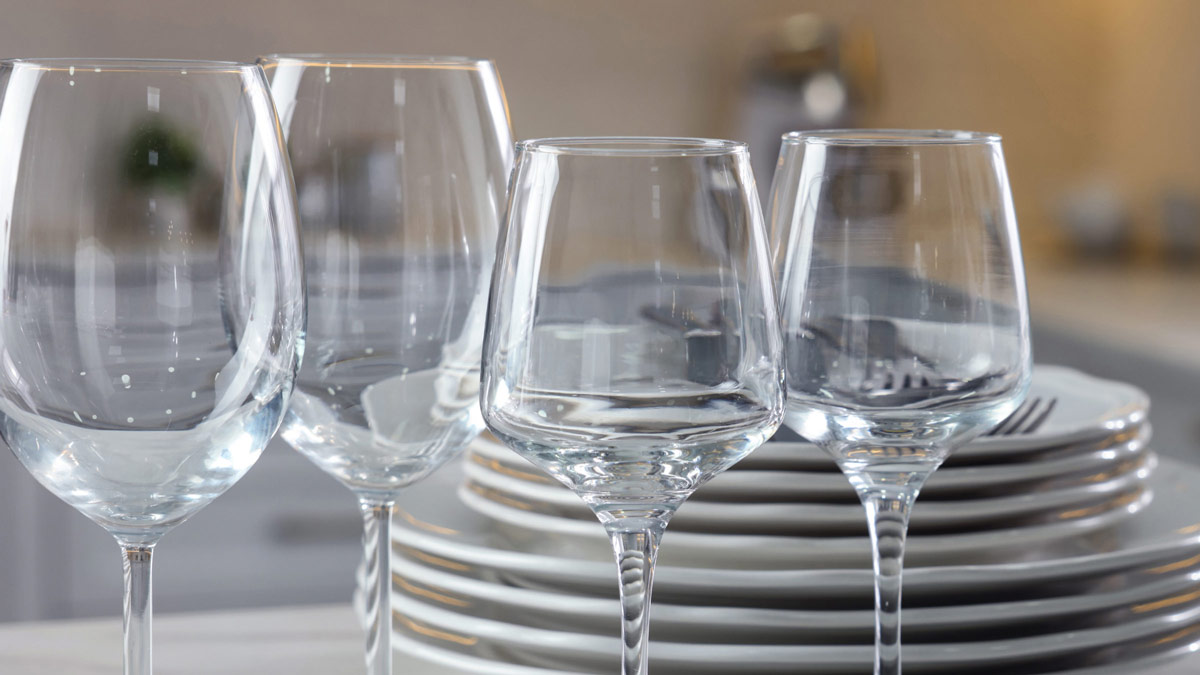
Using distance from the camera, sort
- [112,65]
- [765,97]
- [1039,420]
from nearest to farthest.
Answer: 1. [112,65]
2. [1039,420]
3. [765,97]

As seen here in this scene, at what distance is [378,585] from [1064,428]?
283 millimetres

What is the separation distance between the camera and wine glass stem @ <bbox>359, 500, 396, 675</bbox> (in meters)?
0.43

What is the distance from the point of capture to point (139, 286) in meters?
0.35

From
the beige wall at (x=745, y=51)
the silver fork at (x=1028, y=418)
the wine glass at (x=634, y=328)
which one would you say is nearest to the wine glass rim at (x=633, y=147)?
the wine glass at (x=634, y=328)

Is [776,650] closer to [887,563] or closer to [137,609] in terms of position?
[887,563]

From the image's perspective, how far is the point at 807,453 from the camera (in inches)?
20.4

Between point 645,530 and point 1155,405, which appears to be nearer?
point 645,530

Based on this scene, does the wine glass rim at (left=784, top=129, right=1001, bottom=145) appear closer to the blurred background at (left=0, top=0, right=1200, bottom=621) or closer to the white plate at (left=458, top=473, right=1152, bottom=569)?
the white plate at (left=458, top=473, right=1152, bottom=569)

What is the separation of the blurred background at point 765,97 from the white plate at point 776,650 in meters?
1.37

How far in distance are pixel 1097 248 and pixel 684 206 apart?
2360mm

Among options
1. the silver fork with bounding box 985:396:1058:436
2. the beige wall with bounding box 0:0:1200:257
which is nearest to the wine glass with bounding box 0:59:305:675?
the silver fork with bounding box 985:396:1058:436

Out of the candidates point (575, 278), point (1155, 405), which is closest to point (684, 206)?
point (575, 278)

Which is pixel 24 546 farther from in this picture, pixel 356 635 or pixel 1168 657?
pixel 1168 657

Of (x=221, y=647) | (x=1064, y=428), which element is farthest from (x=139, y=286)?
(x=1064, y=428)
